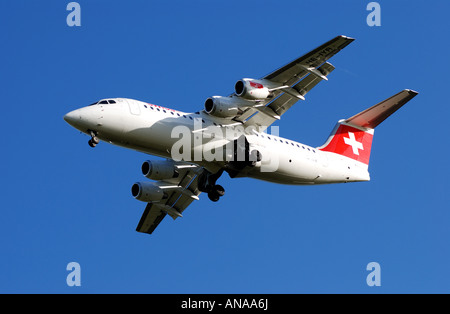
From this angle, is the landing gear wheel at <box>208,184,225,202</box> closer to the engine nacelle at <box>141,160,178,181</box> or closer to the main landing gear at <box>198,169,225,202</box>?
the main landing gear at <box>198,169,225,202</box>

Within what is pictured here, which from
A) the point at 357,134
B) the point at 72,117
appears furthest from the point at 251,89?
the point at 357,134

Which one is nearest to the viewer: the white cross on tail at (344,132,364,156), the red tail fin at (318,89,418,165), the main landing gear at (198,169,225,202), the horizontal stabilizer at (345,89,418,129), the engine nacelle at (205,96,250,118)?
the engine nacelle at (205,96,250,118)

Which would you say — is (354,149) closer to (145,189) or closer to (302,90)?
(302,90)

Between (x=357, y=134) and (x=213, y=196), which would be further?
(x=357, y=134)

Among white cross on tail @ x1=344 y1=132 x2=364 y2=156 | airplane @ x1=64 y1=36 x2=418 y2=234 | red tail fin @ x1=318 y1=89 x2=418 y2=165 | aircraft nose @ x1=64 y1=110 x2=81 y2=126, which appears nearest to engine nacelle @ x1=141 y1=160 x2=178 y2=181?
airplane @ x1=64 y1=36 x2=418 y2=234

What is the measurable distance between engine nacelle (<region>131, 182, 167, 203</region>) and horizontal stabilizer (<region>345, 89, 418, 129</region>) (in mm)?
7870

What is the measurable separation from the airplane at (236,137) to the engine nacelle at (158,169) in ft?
0.12

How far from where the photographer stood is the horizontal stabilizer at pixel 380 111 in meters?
26.6

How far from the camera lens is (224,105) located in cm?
2467

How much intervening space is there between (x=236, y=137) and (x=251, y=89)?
8.16 ft

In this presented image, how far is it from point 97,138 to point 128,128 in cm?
102

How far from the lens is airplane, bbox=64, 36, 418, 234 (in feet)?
79.2

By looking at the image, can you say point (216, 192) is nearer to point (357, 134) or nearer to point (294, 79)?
point (294, 79)

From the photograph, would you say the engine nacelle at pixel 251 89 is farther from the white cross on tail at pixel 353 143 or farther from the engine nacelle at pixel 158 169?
the white cross on tail at pixel 353 143
